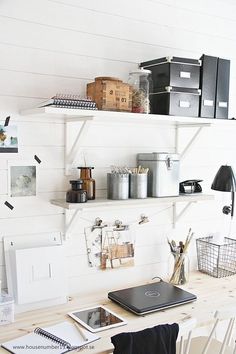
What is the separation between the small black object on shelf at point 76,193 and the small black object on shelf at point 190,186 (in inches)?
24.7

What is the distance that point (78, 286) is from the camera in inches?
84.4

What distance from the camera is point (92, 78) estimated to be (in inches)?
83.4

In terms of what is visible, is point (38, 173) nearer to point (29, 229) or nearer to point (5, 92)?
point (29, 229)

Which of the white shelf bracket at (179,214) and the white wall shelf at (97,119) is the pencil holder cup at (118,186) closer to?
the white wall shelf at (97,119)

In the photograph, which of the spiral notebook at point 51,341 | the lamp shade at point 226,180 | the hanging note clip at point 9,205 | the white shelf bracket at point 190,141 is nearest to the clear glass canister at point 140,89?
the white shelf bracket at point 190,141

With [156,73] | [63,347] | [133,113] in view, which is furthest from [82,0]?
[63,347]

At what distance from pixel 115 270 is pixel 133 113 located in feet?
2.91

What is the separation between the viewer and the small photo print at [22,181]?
193 centimetres

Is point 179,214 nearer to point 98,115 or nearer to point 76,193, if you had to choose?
point 76,193

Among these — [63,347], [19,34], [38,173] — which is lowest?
[63,347]

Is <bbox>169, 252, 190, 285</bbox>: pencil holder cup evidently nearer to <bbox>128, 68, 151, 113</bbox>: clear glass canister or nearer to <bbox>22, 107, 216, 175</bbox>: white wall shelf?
<bbox>22, 107, 216, 175</bbox>: white wall shelf

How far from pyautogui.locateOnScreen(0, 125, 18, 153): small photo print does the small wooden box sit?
0.41m

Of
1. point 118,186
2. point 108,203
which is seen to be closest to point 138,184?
point 118,186

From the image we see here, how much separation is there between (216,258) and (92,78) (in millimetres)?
1287
